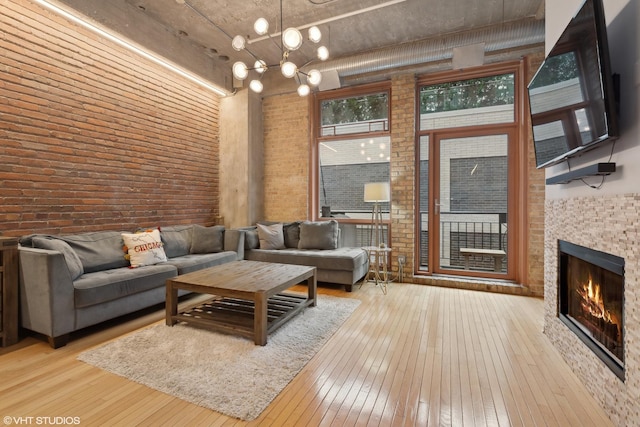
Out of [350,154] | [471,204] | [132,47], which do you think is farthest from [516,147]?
[132,47]

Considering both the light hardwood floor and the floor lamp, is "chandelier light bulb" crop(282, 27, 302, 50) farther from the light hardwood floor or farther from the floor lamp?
the light hardwood floor

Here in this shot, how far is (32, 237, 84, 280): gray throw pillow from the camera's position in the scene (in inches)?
104

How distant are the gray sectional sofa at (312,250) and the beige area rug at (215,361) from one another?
1.21m

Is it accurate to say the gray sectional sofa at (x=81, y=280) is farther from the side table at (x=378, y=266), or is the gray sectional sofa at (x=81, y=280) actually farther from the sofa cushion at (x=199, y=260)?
the side table at (x=378, y=266)

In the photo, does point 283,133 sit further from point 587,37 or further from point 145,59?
point 587,37

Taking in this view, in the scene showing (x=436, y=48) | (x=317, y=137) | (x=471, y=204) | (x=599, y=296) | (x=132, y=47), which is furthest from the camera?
(x=317, y=137)

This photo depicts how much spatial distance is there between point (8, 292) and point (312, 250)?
3.25m

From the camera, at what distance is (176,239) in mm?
4090

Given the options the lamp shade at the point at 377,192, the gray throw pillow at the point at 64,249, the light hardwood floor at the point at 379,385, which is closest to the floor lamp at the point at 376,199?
the lamp shade at the point at 377,192

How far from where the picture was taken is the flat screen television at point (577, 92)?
1.55m

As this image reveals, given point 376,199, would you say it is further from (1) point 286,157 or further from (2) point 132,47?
(2) point 132,47

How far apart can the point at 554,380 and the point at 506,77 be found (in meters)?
3.92

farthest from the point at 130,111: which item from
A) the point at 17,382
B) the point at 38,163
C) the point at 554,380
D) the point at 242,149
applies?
the point at 554,380
